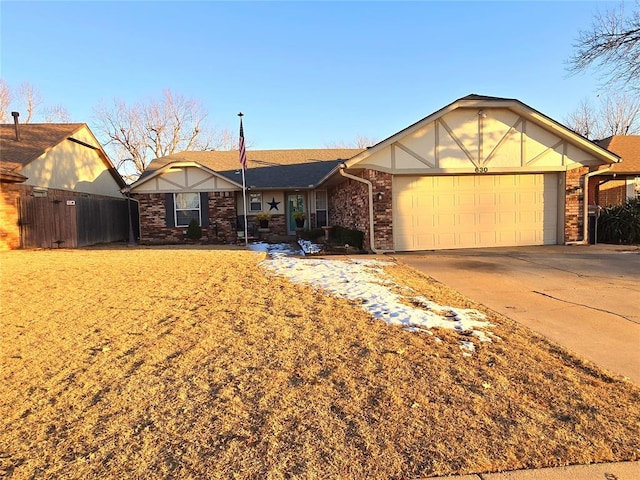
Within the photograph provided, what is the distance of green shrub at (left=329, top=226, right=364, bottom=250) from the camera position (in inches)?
489

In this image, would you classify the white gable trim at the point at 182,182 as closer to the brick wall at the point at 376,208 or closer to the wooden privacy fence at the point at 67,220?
the wooden privacy fence at the point at 67,220

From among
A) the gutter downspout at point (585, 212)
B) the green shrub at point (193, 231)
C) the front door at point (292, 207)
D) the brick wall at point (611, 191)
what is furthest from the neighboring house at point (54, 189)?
the brick wall at point (611, 191)

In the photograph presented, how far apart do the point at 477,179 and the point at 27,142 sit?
55.3 feet

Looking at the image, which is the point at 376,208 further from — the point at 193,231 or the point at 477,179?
the point at 193,231

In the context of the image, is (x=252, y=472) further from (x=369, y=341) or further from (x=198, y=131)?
(x=198, y=131)

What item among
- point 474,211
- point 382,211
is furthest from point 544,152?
point 382,211

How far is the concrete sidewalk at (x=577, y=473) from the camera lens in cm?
218

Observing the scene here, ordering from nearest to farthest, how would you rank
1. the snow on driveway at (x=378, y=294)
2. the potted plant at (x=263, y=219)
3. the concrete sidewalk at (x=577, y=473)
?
1. the concrete sidewalk at (x=577, y=473)
2. the snow on driveway at (x=378, y=294)
3. the potted plant at (x=263, y=219)

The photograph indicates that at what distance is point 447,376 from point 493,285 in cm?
415

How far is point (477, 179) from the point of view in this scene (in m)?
12.2

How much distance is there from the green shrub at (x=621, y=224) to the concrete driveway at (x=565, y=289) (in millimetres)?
2407

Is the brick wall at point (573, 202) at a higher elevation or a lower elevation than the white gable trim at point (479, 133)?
lower

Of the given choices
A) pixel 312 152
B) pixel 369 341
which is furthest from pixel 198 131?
pixel 369 341

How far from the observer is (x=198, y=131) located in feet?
123
